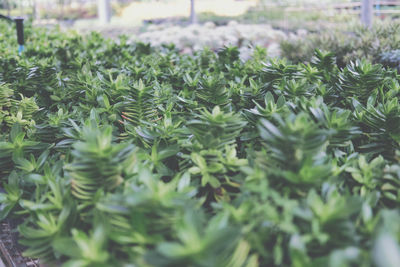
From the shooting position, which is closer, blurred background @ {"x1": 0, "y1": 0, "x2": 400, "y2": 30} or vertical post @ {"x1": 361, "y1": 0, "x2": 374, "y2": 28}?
vertical post @ {"x1": 361, "y1": 0, "x2": 374, "y2": 28}

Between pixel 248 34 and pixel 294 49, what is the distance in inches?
155

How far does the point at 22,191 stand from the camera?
56.9 inches

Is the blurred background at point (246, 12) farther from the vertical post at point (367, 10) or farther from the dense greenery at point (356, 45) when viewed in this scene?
the dense greenery at point (356, 45)

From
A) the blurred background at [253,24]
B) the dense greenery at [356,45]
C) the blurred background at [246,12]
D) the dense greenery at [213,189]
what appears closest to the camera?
the dense greenery at [213,189]

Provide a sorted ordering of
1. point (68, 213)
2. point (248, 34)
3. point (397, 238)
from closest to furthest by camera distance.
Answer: point (397, 238)
point (68, 213)
point (248, 34)

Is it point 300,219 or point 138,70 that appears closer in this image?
point 300,219

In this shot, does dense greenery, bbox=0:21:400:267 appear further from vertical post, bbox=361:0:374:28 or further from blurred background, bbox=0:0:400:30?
blurred background, bbox=0:0:400:30

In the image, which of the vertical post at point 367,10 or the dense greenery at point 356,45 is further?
the vertical post at point 367,10

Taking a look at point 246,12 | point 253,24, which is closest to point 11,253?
point 253,24

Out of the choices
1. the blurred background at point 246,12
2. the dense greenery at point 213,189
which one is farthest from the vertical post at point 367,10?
the dense greenery at point 213,189

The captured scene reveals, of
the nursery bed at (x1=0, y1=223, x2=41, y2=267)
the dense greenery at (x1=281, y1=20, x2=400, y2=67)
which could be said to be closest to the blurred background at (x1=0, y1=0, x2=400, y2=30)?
the dense greenery at (x1=281, y1=20, x2=400, y2=67)

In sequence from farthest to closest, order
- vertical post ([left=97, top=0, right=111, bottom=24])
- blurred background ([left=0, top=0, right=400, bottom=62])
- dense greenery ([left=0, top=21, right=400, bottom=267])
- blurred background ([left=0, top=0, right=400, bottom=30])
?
vertical post ([left=97, top=0, right=111, bottom=24]) → blurred background ([left=0, top=0, right=400, bottom=30]) → blurred background ([left=0, top=0, right=400, bottom=62]) → dense greenery ([left=0, top=21, right=400, bottom=267])

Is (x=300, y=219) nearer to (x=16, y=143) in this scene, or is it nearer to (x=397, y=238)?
(x=397, y=238)

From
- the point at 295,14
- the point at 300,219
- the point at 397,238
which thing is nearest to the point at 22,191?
the point at 300,219
